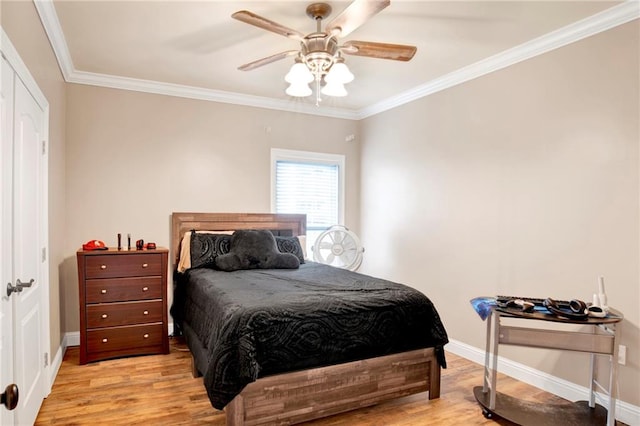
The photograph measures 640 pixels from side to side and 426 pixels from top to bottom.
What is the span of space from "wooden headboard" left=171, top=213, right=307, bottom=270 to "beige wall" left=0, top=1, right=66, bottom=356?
1.00m

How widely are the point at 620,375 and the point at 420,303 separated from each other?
4.37ft

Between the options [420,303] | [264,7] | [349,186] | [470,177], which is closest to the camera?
[264,7]

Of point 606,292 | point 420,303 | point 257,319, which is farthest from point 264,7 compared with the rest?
point 606,292

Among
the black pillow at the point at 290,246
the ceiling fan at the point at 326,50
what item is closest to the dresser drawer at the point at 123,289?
the black pillow at the point at 290,246

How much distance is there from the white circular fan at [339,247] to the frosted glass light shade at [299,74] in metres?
2.09

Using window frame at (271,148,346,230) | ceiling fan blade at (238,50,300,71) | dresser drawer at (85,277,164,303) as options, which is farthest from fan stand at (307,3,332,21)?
dresser drawer at (85,277,164,303)

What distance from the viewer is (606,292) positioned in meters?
2.70

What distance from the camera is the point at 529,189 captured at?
3197 millimetres

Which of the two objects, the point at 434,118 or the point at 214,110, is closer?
the point at 434,118

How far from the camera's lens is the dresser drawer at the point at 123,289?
3.47 m

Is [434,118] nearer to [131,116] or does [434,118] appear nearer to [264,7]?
[264,7]

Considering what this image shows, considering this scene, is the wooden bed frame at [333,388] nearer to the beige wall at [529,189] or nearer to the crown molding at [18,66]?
the beige wall at [529,189]

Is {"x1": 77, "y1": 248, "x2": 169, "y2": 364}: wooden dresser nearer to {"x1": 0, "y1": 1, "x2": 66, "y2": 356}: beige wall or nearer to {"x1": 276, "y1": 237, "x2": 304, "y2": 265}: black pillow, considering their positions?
{"x1": 0, "y1": 1, "x2": 66, "y2": 356}: beige wall

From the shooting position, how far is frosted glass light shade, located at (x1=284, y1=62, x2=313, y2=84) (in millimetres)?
2559
